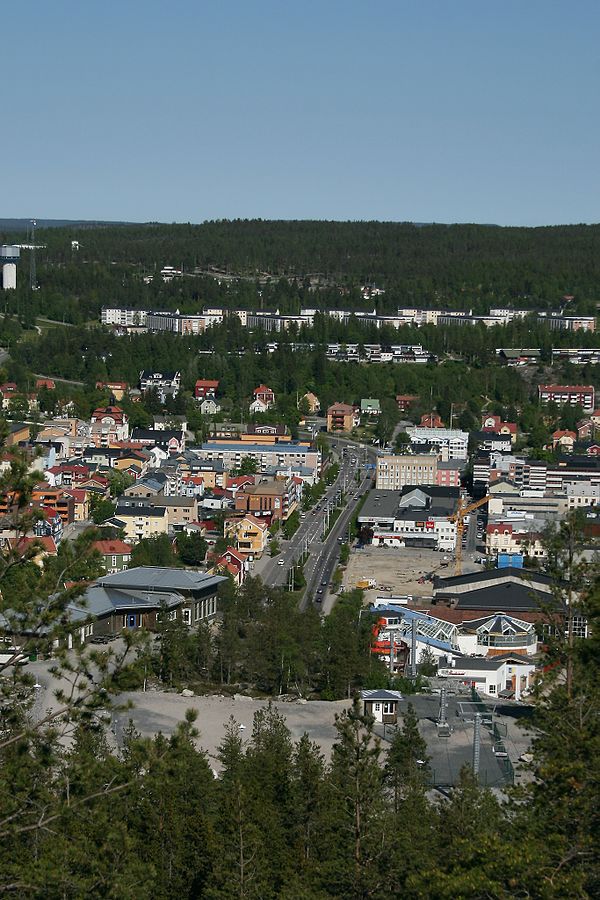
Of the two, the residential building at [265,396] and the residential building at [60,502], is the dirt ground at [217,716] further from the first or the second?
the residential building at [265,396]

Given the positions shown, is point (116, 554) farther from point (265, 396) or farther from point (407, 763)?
point (265, 396)

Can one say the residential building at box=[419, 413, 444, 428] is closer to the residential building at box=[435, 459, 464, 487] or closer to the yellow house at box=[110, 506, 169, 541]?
the residential building at box=[435, 459, 464, 487]

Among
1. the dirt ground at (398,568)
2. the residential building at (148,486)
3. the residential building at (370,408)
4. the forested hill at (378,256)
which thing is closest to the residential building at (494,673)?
the dirt ground at (398,568)

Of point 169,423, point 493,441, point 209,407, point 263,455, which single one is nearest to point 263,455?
point 263,455

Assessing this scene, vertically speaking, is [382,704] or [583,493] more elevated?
[382,704]

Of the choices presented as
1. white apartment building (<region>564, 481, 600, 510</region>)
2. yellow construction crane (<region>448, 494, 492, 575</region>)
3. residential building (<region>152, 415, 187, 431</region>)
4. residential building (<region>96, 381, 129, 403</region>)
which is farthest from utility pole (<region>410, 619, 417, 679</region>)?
residential building (<region>96, 381, 129, 403</region>)

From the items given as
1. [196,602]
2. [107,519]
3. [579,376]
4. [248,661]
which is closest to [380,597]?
[196,602]
